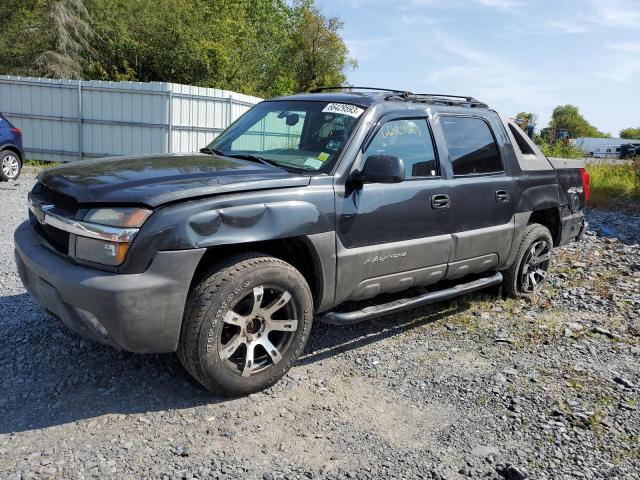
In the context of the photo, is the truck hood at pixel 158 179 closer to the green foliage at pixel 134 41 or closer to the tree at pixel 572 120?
the green foliage at pixel 134 41

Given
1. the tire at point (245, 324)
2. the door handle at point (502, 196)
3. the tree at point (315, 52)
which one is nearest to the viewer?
the tire at point (245, 324)

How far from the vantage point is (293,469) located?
277 centimetres

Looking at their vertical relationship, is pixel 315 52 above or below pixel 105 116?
above

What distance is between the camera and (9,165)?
1168 centimetres

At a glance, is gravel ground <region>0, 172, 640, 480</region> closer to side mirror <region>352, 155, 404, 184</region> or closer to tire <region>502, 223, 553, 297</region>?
tire <region>502, 223, 553, 297</region>

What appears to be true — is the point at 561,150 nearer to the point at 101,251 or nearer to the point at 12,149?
the point at 12,149

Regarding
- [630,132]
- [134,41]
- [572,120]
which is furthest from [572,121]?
[134,41]

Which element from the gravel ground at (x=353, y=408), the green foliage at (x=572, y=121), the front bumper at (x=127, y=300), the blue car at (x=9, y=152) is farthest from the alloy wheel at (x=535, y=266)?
the green foliage at (x=572, y=121)

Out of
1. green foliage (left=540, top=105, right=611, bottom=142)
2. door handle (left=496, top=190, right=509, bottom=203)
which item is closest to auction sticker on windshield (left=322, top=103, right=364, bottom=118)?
door handle (left=496, top=190, right=509, bottom=203)

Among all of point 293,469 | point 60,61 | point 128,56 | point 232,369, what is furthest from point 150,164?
point 128,56

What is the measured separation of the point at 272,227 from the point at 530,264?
A: 336cm

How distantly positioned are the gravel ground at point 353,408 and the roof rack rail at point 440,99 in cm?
186

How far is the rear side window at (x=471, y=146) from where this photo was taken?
15.0ft

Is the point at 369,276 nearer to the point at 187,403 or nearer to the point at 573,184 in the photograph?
the point at 187,403
